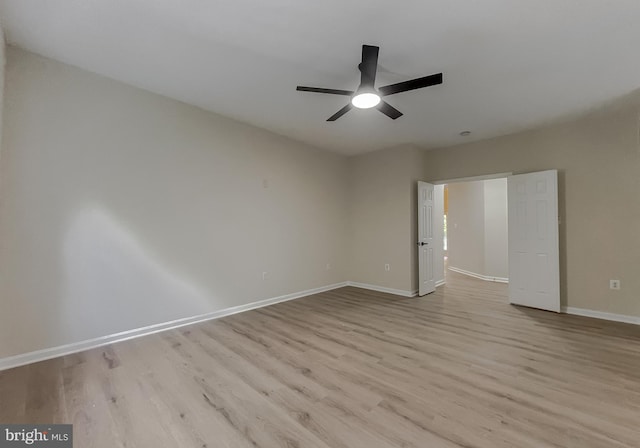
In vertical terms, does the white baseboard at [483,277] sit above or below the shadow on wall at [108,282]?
below

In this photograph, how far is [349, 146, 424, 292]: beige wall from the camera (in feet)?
15.8

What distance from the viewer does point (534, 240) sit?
3.98m

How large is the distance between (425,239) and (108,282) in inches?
187

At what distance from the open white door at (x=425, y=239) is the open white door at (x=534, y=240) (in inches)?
48.9

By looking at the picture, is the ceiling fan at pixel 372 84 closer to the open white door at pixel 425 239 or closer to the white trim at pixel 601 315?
the open white door at pixel 425 239

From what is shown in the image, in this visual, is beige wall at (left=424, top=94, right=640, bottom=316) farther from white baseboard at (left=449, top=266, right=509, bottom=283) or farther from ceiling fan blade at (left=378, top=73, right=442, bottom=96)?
ceiling fan blade at (left=378, top=73, right=442, bottom=96)

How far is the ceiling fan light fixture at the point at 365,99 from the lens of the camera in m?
2.21

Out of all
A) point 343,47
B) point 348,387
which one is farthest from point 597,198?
point 348,387

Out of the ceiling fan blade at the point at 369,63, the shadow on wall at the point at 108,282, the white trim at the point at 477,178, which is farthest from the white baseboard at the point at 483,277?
the shadow on wall at the point at 108,282

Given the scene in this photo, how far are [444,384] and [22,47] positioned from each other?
15.5ft

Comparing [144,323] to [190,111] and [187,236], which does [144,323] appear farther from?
[190,111]

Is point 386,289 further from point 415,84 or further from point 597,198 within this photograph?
point 415,84

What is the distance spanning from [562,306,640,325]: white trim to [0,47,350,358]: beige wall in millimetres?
4259

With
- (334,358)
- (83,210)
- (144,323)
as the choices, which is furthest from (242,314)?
(83,210)
